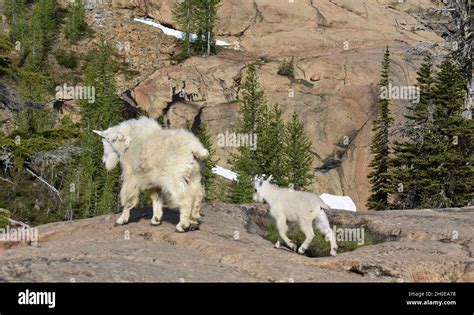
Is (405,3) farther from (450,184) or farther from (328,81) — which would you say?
(450,184)

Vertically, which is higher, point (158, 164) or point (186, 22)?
point (186, 22)

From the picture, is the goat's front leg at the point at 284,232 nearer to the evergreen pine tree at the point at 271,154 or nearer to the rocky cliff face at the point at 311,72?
the evergreen pine tree at the point at 271,154

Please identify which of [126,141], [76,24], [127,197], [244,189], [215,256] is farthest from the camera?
[76,24]

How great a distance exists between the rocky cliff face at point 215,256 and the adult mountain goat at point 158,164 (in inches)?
17.8

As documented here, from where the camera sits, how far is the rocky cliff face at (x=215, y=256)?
286 inches

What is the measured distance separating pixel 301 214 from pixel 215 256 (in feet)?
7.39

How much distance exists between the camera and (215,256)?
8.73 meters

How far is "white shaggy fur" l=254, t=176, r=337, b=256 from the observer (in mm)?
10203

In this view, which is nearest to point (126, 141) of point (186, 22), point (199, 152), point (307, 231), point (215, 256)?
point (199, 152)

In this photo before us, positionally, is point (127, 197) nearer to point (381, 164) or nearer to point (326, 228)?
point (326, 228)

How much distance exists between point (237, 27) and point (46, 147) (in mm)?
65422

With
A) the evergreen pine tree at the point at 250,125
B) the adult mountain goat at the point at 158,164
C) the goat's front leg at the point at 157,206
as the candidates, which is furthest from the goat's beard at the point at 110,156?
the evergreen pine tree at the point at 250,125

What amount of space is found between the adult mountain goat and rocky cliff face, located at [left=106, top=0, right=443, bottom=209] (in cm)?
3687

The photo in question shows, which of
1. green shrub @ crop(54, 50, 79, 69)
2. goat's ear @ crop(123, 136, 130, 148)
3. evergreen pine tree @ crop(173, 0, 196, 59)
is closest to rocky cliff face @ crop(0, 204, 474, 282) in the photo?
goat's ear @ crop(123, 136, 130, 148)
